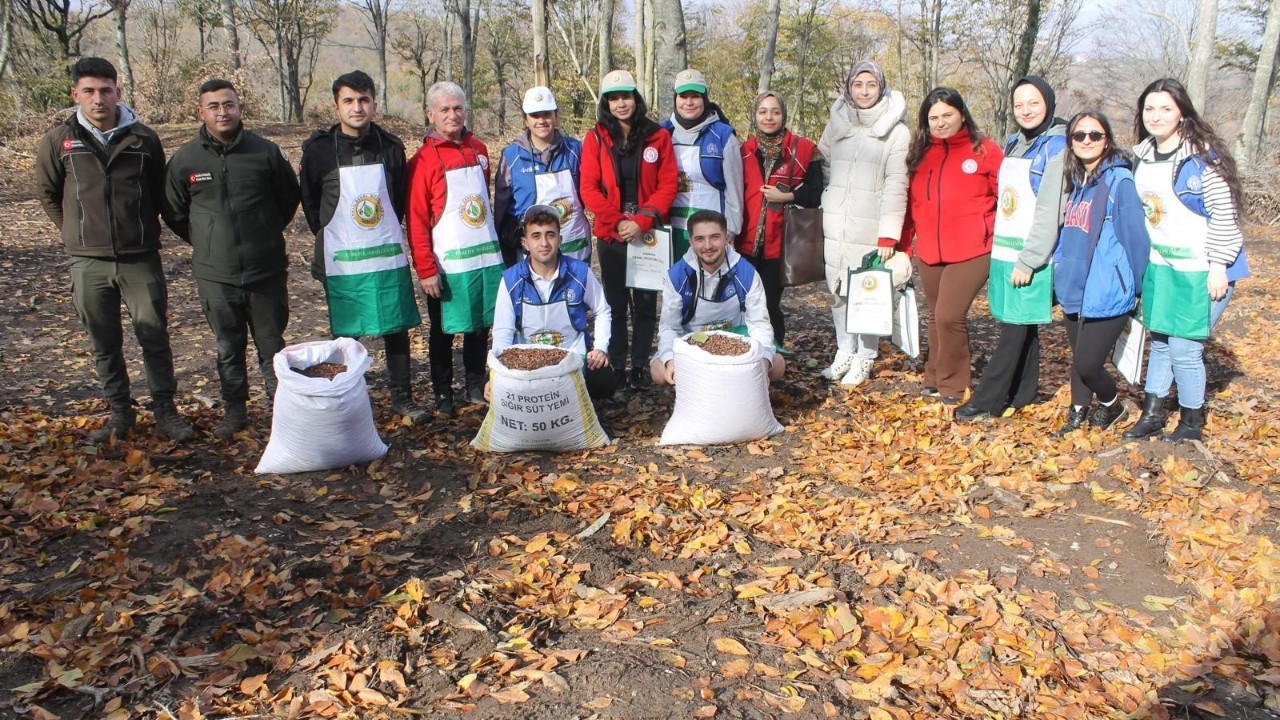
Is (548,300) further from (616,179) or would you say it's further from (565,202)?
(616,179)

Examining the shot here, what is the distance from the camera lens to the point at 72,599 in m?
3.16

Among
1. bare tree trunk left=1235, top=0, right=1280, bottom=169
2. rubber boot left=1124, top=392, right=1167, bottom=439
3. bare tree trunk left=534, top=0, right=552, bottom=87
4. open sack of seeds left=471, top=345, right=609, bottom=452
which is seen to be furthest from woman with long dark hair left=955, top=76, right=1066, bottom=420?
bare tree trunk left=1235, top=0, right=1280, bottom=169

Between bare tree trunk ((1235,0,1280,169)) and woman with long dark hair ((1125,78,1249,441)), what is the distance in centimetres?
1554

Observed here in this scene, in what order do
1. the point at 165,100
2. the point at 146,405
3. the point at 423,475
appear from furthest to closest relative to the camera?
1. the point at 165,100
2. the point at 146,405
3. the point at 423,475

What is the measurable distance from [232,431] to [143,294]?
88 cm

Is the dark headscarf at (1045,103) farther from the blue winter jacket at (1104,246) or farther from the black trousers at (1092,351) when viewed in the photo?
the black trousers at (1092,351)

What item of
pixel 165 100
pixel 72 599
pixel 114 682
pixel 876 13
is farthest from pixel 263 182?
pixel 876 13

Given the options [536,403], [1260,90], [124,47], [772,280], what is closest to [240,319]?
[536,403]

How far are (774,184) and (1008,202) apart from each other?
158 cm

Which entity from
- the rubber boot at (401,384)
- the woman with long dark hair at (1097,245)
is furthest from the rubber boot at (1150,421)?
the rubber boot at (401,384)

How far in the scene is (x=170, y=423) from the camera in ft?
15.6

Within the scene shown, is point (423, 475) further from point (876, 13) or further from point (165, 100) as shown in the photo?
point (876, 13)

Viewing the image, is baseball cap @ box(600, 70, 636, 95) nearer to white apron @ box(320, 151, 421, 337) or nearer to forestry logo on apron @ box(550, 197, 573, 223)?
forestry logo on apron @ box(550, 197, 573, 223)

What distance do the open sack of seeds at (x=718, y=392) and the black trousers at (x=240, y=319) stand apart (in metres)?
2.26
